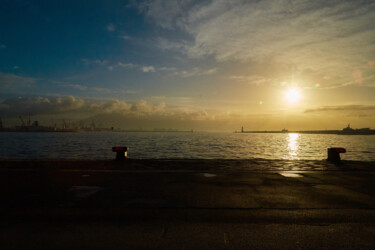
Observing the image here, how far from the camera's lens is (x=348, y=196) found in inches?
315

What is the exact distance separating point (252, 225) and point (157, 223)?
2.24 metres

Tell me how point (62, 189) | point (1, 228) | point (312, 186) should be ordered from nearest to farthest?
1. point (1, 228)
2. point (62, 189)
3. point (312, 186)

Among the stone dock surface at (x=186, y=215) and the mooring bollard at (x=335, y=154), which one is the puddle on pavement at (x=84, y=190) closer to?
the stone dock surface at (x=186, y=215)

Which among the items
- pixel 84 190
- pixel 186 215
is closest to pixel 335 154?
pixel 186 215

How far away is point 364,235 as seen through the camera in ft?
15.8

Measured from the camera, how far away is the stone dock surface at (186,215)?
4547mm

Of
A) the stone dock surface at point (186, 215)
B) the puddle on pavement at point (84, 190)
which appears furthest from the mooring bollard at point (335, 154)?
the puddle on pavement at point (84, 190)

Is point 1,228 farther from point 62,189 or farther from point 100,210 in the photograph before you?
point 62,189

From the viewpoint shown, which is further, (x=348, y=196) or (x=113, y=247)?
(x=348, y=196)

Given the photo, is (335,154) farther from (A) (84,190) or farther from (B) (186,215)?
(A) (84,190)

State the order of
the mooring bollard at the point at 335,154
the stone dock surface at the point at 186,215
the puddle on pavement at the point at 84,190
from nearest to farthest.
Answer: the stone dock surface at the point at 186,215
the puddle on pavement at the point at 84,190
the mooring bollard at the point at 335,154

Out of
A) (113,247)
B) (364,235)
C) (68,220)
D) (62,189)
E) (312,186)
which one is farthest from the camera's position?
(312,186)

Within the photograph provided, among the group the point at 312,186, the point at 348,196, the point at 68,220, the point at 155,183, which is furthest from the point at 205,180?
the point at 68,220

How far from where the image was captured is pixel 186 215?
20.0ft
